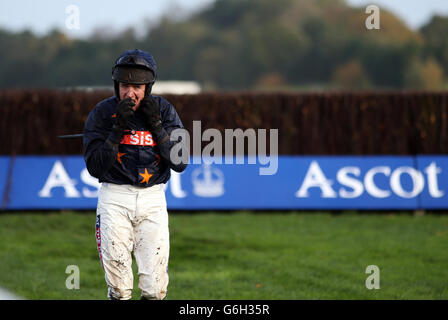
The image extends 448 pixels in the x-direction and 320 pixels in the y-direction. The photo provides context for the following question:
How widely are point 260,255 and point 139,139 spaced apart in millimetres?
5045

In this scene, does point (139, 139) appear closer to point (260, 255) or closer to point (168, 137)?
point (168, 137)

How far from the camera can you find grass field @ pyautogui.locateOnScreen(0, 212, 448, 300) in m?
8.09

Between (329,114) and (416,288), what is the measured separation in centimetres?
785

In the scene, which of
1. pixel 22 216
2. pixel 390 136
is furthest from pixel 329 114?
pixel 22 216

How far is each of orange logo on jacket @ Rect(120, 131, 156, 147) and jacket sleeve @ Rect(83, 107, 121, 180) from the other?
0.14 meters

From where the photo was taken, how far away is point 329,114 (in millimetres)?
15523

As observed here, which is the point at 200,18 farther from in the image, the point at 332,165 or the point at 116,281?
the point at 116,281

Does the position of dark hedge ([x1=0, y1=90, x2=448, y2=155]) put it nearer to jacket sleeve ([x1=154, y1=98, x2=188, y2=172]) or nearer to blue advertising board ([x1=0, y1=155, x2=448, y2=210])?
blue advertising board ([x1=0, y1=155, x2=448, y2=210])

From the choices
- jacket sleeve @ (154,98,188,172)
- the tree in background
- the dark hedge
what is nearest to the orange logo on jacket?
jacket sleeve @ (154,98,188,172)

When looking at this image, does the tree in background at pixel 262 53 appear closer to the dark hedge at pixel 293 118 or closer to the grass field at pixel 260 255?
the dark hedge at pixel 293 118

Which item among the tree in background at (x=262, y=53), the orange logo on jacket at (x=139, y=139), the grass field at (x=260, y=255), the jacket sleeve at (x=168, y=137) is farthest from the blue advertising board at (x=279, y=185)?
the tree in background at (x=262, y=53)

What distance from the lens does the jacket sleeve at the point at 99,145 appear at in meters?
5.32

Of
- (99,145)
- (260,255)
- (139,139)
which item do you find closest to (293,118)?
(260,255)

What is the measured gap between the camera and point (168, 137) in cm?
551
